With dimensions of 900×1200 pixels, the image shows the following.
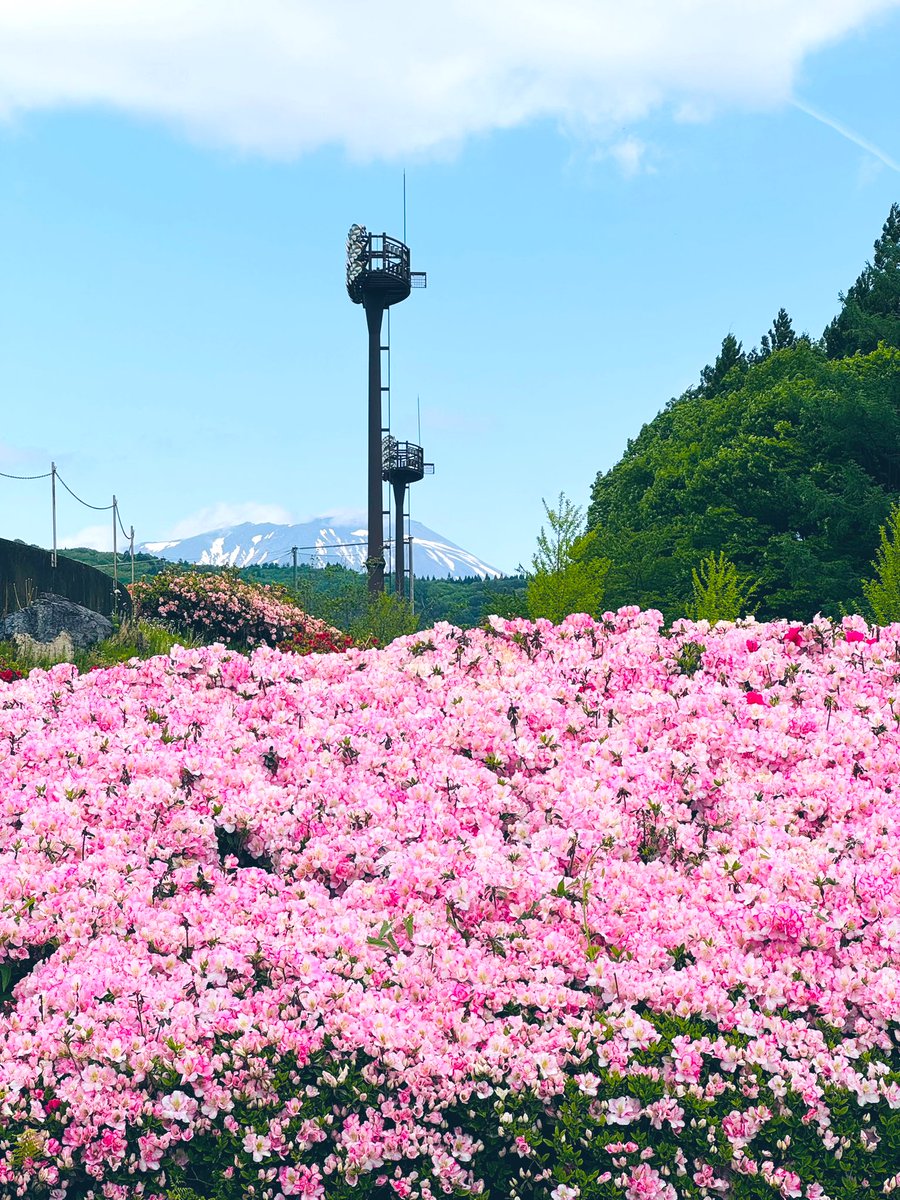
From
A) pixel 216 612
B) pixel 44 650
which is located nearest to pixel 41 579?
pixel 44 650

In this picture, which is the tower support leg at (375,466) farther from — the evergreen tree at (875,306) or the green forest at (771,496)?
the evergreen tree at (875,306)

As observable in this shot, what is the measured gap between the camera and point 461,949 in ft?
12.6

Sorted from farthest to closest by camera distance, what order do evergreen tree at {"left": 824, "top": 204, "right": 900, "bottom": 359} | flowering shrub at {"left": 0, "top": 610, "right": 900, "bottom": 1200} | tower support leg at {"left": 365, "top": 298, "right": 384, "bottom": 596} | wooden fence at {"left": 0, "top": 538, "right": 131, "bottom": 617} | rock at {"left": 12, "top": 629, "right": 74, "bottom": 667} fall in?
tower support leg at {"left": 365, "top": 298, "right": 384, "bottom": 596} < evergreen tree at {"left": 824, "top": 204, "right": 900, "bottom": 359} < wooden fence at {"left": 0, "top": 538, "right": 131, "bottom": 617} < rock at {"left": 12, "top": 629, "right": 74, "bottom": 667} < flowering shrub at {"left": 0, "top": 610, "right": 900, "bottom": 1200}

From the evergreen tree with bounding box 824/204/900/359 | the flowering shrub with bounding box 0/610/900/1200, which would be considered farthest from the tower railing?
the flowering shrub with bounding box 0/610/900/1200

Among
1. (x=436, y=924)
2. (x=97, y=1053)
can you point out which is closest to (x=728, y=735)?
(x=436, y=924)

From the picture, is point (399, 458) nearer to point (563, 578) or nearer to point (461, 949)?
point (563, 578)

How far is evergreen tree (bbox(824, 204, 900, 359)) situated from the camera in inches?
1357

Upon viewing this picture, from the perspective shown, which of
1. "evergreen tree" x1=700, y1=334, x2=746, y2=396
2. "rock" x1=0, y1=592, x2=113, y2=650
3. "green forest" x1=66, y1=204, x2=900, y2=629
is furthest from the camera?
"evergreen tree" x1=700, y1=334, x2=746, y2=396

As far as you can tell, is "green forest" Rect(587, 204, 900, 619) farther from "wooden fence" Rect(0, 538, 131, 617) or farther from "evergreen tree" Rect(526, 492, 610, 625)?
"wooden fence" Rect(0, 538, 131, 617)

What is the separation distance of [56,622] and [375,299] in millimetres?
24958

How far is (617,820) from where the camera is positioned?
4418mm

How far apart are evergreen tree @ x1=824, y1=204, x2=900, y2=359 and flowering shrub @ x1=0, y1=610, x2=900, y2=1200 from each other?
31.9 meters

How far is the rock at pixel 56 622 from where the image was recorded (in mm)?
17078

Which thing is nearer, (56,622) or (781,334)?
(56,622)
